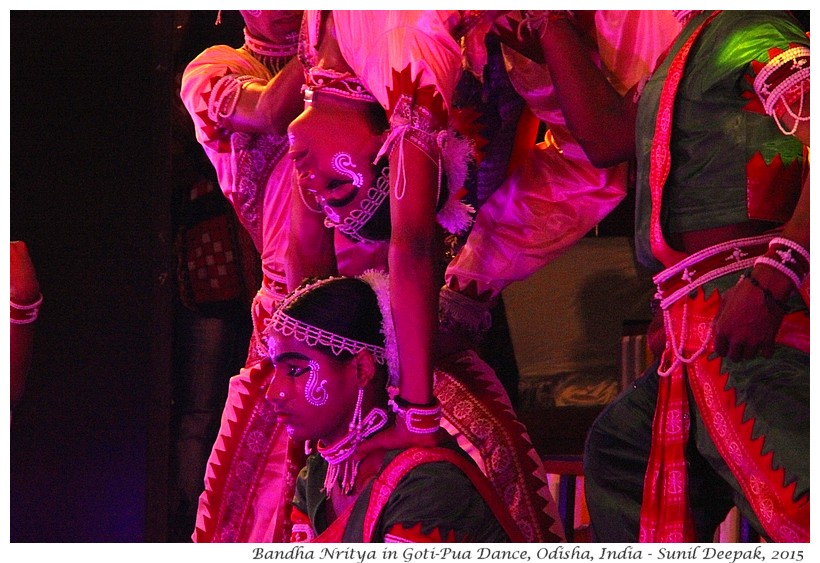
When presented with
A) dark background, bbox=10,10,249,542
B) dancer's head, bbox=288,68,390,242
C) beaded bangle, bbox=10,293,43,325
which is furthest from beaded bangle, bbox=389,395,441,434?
dark background, bbox=10,10,249,542

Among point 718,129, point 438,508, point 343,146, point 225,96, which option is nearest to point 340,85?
point 343,146

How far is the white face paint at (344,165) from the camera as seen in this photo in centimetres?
272

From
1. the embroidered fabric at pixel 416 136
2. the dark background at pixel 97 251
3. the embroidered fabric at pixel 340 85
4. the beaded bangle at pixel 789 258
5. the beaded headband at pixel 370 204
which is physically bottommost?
the dark background at pixel 97 251

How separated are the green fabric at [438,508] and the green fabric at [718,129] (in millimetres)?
579

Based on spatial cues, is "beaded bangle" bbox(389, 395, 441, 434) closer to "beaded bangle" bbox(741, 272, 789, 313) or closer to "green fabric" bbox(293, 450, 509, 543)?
"green fabric" bbox(293, 450, 509, 543)

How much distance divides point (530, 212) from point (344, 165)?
1.89 feet

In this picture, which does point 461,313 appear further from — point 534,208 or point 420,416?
point 420,416

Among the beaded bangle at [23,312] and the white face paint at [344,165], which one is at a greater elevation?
the white face paint at [344,165]

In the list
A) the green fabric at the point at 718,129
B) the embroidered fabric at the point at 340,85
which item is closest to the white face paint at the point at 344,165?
the embroidered fabric at the point at 340,85

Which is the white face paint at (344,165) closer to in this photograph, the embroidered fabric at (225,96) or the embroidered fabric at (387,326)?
the embroidered fabric at (387,326)

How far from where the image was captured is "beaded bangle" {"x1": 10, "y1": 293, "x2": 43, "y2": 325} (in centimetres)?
313

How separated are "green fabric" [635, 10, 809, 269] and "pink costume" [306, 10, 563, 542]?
489 millimetres

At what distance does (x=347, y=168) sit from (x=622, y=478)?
93 cm

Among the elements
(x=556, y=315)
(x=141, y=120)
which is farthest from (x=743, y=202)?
(x=141, y=120)
